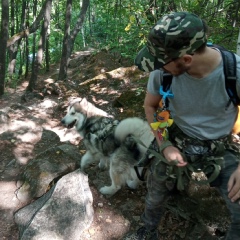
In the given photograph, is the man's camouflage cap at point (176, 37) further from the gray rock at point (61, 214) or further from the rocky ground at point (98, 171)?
the gray rock at point (61, 214)

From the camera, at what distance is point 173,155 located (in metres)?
1.93

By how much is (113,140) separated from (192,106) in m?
2.04

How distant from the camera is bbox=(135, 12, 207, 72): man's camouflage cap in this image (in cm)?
158

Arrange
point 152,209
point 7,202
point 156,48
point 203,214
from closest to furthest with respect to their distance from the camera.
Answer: point 156,48, point 152,209, point 203,214, point 7,202

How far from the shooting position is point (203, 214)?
3.02 meters

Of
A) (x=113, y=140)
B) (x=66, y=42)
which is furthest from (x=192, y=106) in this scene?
(x=66, y=42)

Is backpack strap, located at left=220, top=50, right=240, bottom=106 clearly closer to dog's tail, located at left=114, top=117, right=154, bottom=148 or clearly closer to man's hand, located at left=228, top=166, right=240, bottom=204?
man's hand, located at left=228, top=166, right=240, bottom=204

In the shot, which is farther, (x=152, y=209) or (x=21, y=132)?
(x=21, y=132)

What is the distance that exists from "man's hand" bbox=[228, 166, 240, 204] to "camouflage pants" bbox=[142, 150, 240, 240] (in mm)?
140

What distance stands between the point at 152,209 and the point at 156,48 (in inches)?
59.1

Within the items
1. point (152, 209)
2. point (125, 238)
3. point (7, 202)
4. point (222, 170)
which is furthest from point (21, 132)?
point (222, 170)

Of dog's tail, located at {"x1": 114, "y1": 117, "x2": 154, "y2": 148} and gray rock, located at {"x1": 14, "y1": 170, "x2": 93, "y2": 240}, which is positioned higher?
dog's tail, located at {"x1": 114, "y1": 117, "x2": 154, "y2": 148}

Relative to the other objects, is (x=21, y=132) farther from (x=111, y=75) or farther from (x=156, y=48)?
(x=156, y=48)

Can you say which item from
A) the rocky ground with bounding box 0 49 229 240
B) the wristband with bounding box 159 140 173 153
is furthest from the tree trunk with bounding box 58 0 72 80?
the wristband with bounding box 159 140 173 153
